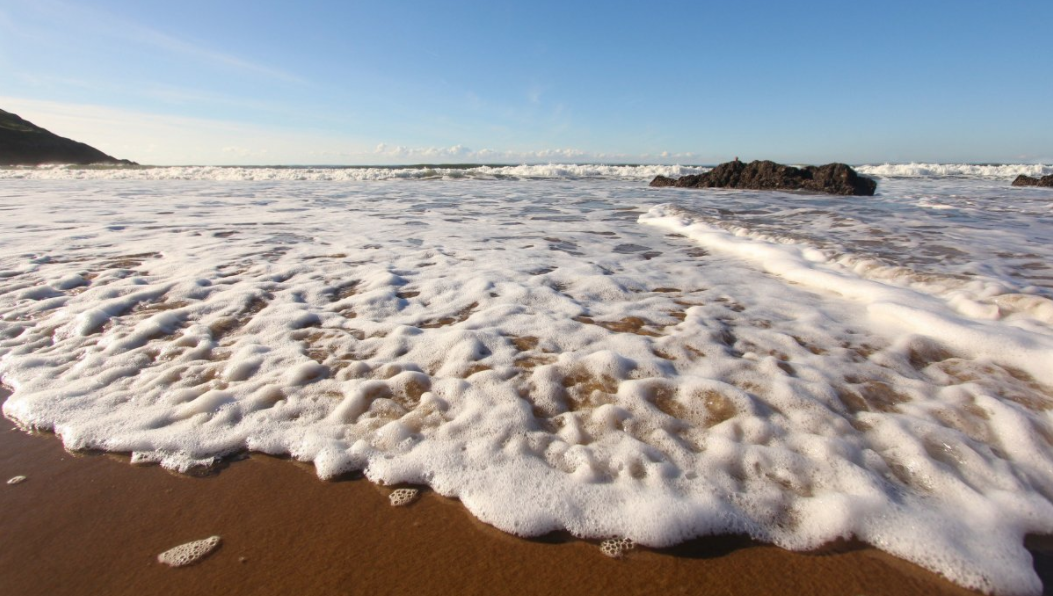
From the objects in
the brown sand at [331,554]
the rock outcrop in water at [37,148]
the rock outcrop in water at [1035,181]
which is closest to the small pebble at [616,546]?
the brown sand at [331,554]

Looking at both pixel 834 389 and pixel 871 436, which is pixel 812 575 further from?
pixel 834 389

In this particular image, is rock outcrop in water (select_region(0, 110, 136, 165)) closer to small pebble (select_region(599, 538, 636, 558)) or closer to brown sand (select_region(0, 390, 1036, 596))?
Answer: brown sand (select_region(0, 390, 1036, 596))

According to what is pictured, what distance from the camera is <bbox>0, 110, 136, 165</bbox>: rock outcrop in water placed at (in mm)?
42487

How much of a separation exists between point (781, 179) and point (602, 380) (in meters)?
17.4

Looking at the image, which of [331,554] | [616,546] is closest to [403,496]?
[331,554]

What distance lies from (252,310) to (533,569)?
2.94 metres

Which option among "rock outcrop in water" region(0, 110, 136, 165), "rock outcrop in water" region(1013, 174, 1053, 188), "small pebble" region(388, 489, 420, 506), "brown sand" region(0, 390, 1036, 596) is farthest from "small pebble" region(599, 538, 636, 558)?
"rock outcrop in water" region(0, 110, 136, 165)

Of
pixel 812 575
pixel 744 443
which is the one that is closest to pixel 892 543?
pixel 812 575

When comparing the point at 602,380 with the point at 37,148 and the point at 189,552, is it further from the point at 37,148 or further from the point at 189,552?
the point at 37,148

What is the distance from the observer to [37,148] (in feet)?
148

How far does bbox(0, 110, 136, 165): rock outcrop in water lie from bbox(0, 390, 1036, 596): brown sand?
54545mm

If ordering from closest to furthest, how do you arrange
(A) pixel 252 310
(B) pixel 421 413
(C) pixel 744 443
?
(C) pixel 744 443 → (B) pixel 421 413 → (A) pixel 252 310

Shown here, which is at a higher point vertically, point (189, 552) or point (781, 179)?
point (781, 179)

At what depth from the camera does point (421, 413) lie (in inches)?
86.2
